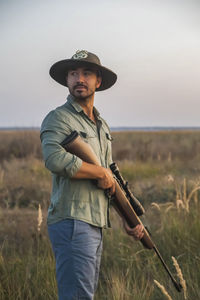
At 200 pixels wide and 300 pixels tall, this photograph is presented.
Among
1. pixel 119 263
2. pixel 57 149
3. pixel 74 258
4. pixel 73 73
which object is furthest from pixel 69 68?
pixel 119 263

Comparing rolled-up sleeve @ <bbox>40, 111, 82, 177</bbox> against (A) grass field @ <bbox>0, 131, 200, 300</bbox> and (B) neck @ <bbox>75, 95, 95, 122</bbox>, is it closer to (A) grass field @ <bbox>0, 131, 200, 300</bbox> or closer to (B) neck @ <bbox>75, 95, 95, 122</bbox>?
(B) neck @ <bbox>75, 95, 95, 122</bbox>

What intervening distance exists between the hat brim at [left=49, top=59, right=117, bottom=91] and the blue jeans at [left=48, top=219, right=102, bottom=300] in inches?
40.2

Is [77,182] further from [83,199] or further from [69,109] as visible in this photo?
[69,109]

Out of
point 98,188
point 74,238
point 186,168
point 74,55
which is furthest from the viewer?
point 186,168

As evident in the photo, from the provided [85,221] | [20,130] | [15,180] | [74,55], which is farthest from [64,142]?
[20,130]

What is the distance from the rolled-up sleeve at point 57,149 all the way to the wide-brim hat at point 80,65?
402mm

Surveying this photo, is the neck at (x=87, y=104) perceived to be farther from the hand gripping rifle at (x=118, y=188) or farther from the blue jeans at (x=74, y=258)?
the blue jeans at (x=74, y=258)

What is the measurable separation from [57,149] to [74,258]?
628mm

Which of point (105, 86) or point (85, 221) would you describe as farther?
point (105, 86)

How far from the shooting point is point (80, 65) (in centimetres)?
248

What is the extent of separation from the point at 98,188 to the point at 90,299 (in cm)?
65

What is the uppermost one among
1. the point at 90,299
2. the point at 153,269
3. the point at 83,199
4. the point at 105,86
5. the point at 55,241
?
the point at 105,86

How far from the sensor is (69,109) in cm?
240

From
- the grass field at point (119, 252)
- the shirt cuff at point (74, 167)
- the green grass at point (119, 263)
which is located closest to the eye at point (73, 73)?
the shirt cuff at point (74, 167)
